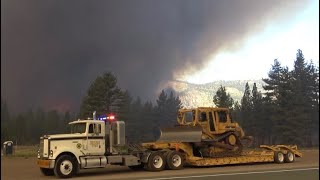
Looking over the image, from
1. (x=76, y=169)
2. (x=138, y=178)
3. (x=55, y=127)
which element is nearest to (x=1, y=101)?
(x=55, y=127)

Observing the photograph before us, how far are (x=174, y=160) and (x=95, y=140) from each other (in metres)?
4.65

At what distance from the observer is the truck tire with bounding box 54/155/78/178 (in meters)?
20.0

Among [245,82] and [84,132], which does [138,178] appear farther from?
[245,82]

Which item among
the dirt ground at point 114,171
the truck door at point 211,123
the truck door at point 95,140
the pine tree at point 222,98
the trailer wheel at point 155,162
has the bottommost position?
the dirt ground at point 114,171

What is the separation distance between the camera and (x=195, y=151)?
26031 millimetres

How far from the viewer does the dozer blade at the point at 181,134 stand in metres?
25.6

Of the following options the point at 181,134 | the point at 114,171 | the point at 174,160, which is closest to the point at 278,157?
the point at 181,134

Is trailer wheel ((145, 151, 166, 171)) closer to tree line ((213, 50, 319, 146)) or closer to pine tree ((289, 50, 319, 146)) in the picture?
tree line ((213, 50, 319, 146))

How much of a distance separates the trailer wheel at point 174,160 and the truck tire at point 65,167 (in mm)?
5233

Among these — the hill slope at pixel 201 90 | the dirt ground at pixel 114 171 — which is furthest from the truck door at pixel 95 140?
the hill slope at pixel 201 90

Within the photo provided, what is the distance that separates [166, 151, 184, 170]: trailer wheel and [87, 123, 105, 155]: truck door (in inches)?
150

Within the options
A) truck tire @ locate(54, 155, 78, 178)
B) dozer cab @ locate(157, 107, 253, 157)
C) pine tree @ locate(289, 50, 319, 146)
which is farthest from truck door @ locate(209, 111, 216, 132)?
truck tire @ locate(54, 155, 78, 178)

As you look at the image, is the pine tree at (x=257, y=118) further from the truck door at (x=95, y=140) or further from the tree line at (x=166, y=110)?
the truck door at (x=95, y=140)

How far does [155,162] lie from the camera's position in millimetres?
23219
